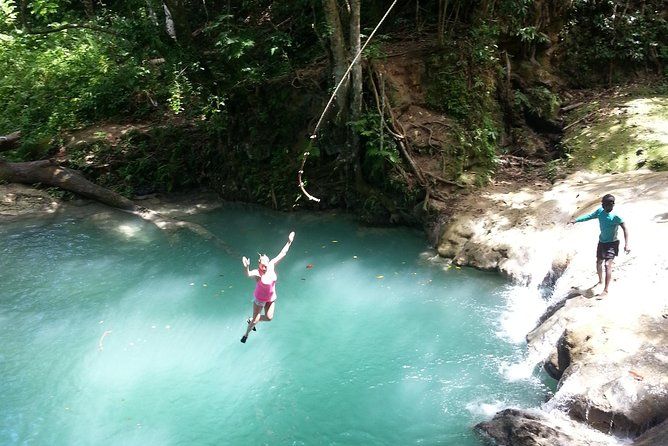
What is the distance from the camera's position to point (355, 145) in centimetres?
1200

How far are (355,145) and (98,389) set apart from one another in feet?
22.9

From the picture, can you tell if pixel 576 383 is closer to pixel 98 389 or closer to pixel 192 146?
pixel 98 389

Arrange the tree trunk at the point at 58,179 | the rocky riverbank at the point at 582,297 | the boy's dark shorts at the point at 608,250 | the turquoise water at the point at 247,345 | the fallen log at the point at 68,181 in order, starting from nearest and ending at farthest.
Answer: the rocky riverbank at the point at 582,297 → the turquoise water at the point at 247,345 → the boy's dark shorts at the point at 608,250 → the fallen log at the point at 68,181 → the tree trunk at the point at 58,179

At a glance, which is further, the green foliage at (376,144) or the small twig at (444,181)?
the small twig at (444,181)

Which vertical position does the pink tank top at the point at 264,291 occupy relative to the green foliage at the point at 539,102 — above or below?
below

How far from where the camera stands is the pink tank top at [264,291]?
743 centimetres

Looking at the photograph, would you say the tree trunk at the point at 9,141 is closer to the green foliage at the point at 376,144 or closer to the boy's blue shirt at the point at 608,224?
the green foliage at the point at 376,144

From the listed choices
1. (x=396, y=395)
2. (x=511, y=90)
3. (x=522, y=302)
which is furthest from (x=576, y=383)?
(x=511, y=90)

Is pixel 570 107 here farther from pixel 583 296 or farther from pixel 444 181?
pixel 583 296

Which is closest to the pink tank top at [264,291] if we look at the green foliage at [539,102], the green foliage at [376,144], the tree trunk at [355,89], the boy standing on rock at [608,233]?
the boy standing on rock at [608,233]

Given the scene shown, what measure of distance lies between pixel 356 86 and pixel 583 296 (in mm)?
6200

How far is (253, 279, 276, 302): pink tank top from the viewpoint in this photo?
7426 mm

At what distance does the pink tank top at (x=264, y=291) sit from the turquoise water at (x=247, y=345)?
1.11 metres

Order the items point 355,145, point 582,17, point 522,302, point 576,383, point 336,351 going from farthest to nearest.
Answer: point 582,17, point 355,145, point 522,302, point 336,351, point 576,383
